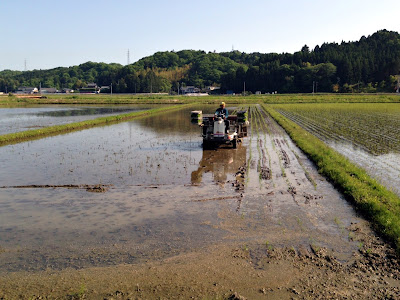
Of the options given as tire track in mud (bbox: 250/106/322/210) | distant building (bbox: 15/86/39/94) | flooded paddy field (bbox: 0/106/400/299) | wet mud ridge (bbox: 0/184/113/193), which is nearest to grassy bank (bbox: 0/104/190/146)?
flooded paddy field (bbox: 0/106/400/299)

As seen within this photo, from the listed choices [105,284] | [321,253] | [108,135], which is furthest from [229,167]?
[108,135]

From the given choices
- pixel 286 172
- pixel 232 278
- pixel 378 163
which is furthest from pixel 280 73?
pixel 232 278

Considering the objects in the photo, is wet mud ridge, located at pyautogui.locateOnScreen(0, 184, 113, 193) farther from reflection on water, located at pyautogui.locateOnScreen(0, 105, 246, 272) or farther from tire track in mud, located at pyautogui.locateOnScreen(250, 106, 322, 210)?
tire track in mud, located at pyautogui.locateOnScreen(250, 106, 322, 210)

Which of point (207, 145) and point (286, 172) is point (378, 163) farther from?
point (207, 145)

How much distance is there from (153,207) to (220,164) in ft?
15.0

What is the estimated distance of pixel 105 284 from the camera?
4105 millimetres

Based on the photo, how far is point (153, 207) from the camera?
22.6 ft

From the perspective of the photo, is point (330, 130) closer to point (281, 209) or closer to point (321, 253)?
point (281, 209)

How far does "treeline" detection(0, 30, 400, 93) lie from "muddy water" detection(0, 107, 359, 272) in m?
85.1

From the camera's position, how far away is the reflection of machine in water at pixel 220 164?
9.51m

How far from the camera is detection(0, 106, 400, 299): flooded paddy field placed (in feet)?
13.6

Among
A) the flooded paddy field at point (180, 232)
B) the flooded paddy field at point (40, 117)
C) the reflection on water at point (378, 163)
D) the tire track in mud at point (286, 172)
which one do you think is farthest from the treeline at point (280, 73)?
the flooded paddy field at point (180, 232)

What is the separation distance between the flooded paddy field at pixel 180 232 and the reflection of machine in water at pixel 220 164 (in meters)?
0.08

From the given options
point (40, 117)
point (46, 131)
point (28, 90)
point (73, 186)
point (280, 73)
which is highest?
point (280, 73)
